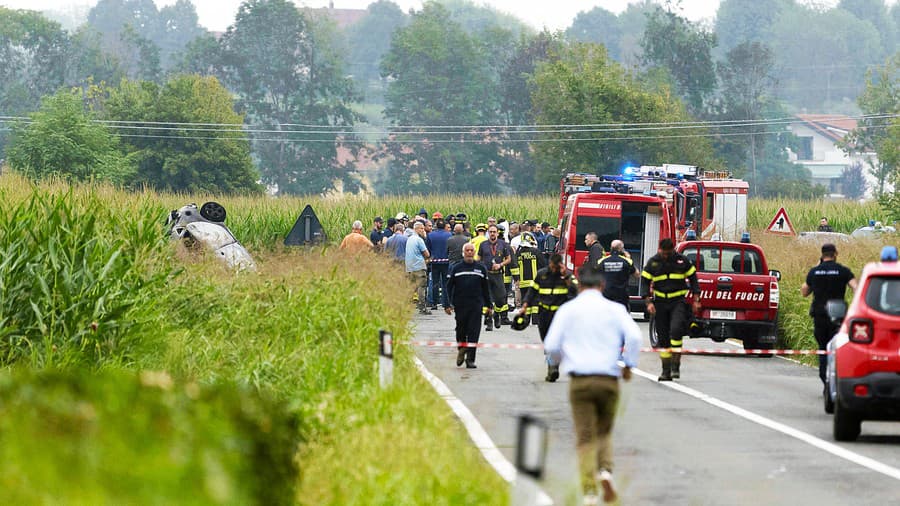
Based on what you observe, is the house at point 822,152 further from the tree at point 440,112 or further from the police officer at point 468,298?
the police officer at point 468,298

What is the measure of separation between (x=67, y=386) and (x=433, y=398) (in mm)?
7470

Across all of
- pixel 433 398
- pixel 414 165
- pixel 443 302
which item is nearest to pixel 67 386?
pixel 433 398

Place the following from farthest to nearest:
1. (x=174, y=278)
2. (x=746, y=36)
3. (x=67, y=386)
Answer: (x=746, y=36)
(x=174, y=278)
(x=67, y=386)

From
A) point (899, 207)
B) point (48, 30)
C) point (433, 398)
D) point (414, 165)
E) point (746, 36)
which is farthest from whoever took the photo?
point (746, 36)

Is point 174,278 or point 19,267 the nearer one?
point 19,267

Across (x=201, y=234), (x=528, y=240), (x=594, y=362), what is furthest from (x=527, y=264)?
(x=594, y=362)

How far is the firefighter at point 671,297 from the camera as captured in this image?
1970 cm

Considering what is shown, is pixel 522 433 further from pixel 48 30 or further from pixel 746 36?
pixel 746 36

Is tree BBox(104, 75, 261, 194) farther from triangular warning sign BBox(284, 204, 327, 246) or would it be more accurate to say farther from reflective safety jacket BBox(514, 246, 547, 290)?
reflective safety jacket BBox(514, 246, 547, 290)

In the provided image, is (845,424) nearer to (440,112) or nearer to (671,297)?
(671,297)

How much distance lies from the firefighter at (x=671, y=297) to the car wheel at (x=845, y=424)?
5.34 metres

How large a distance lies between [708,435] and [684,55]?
107m

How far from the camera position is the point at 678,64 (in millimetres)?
119500

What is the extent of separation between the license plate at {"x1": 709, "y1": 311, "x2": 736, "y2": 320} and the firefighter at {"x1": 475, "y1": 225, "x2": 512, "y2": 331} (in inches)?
201
